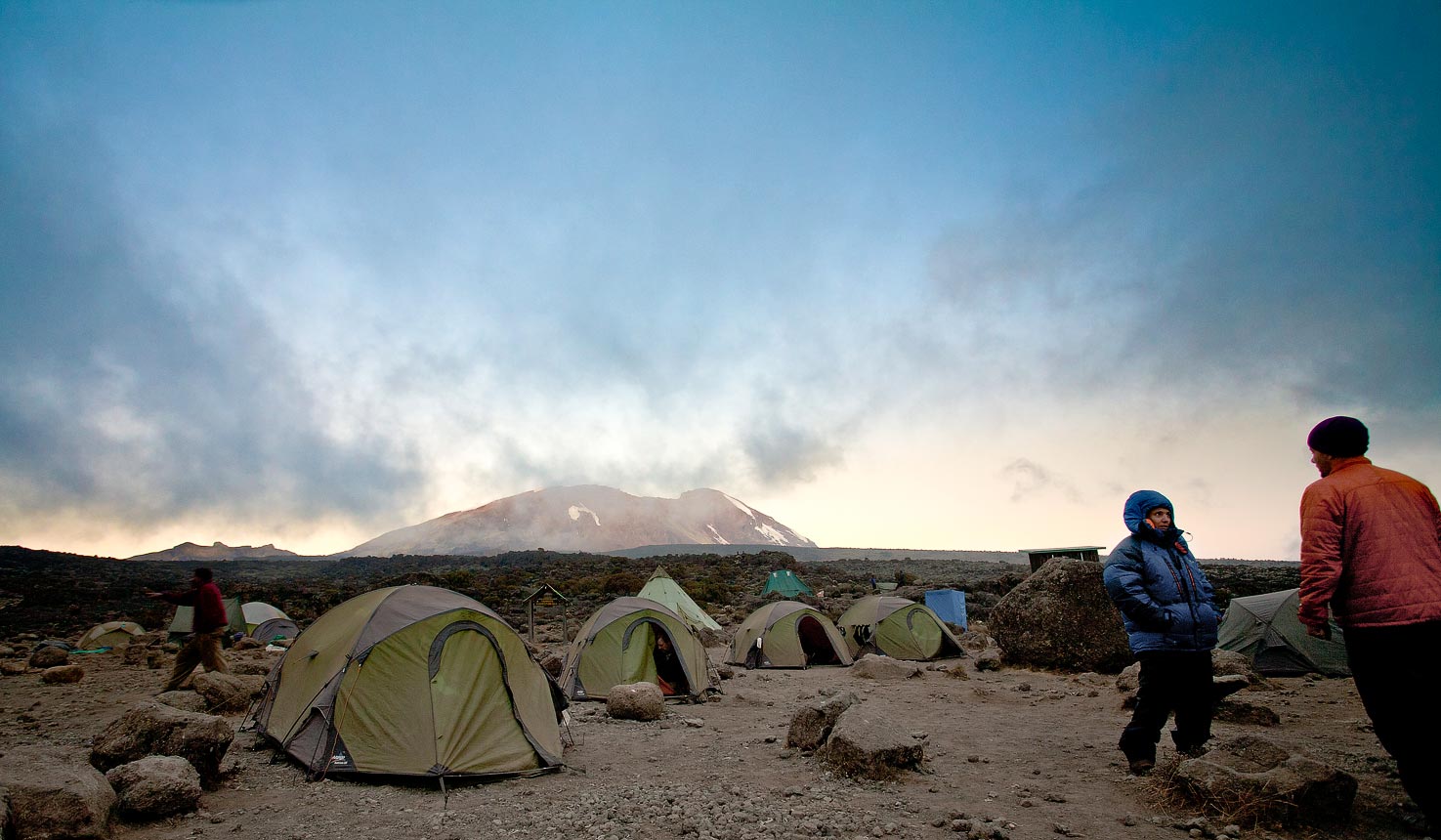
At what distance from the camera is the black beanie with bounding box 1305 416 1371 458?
460 cm

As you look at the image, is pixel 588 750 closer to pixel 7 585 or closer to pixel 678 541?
pixel 7 585

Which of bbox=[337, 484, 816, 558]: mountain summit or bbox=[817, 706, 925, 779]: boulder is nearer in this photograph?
bbox=[817, 706, 925, 779]: boulder

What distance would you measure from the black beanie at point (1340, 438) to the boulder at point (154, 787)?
1040 cm

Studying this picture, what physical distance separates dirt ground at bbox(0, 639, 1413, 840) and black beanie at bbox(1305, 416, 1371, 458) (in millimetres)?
2774

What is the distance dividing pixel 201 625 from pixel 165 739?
4901 millimetres

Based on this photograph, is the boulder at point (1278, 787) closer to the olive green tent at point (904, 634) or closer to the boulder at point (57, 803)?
the boulder at point (57, 803)

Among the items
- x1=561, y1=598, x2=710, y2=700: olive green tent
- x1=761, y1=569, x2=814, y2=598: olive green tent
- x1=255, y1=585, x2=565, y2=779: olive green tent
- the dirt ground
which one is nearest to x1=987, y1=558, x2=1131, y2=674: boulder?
the dirt ground

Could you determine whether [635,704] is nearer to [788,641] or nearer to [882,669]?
[882,669]

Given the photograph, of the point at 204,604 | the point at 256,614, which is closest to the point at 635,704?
the point at 204,604

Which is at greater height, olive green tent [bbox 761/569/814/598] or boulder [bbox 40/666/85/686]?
boulder [bbox 40/666/85/686]

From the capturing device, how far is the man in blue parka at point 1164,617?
5.73m

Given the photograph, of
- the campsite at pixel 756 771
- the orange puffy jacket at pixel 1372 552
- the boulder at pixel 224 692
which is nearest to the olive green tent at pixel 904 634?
the campsite at pixel 756 771

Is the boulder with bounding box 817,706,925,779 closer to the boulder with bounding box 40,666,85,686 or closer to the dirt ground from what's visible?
the dirt ground

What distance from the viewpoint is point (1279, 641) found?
12.3 meters
